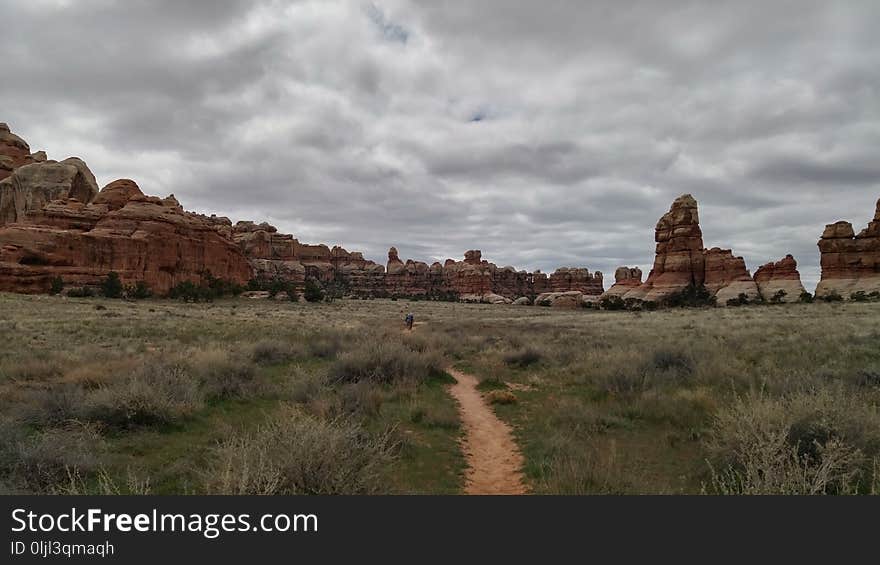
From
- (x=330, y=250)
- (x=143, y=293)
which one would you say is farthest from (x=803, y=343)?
(x=330, y=250)

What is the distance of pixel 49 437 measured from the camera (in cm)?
580

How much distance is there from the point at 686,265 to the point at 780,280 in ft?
52.2

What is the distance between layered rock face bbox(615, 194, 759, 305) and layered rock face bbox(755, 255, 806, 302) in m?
2.25

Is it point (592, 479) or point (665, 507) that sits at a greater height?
point (665, 507)

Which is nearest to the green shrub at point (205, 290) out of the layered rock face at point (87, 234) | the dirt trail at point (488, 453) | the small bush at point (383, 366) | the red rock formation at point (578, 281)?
the layered rock face at point (87, 234)

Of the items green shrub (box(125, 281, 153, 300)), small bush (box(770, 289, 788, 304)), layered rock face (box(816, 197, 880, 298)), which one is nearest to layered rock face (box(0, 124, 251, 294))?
green shrub (box(125, 281, 153, 300))

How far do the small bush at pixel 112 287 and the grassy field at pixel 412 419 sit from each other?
129 ft

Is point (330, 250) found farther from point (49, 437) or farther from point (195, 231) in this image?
point (49, 437)

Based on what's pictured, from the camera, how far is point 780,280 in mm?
80375

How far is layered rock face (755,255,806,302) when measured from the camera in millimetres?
72375

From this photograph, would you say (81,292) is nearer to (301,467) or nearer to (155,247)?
(155,247)

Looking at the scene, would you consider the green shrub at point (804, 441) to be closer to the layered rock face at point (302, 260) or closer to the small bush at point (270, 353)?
the small bush at point (270, 353)

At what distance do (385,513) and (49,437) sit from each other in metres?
5.29

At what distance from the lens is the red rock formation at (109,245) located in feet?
156
